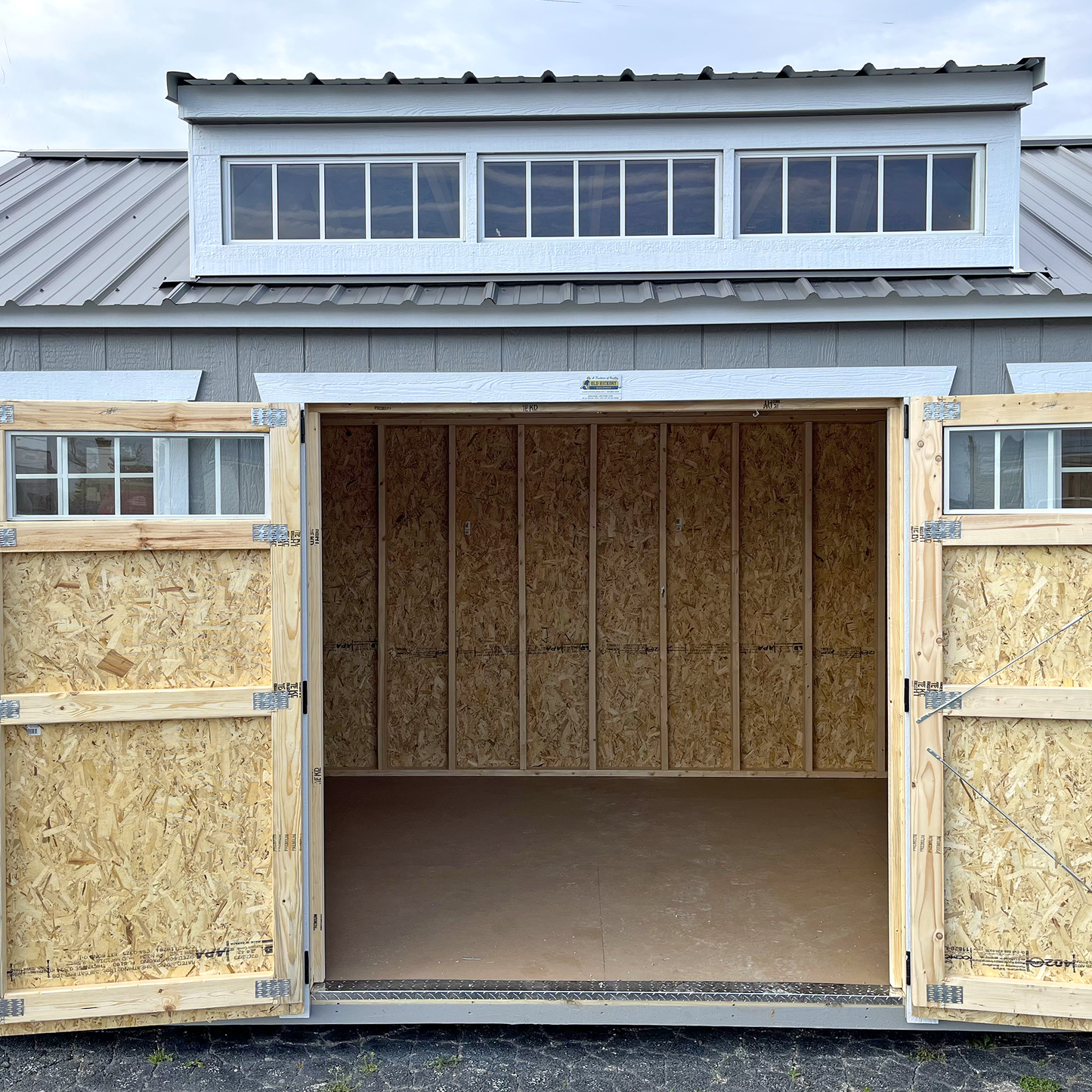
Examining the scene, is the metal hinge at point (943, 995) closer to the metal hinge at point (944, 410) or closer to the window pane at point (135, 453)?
the metal hinge at point (944, 410)

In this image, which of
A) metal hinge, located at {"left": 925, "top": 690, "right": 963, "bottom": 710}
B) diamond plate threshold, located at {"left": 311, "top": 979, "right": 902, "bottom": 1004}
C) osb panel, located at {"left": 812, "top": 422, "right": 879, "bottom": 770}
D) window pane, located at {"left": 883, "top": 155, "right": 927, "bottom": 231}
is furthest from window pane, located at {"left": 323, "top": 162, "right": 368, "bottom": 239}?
osb panel, located at {"left": 812, "top": 422, "right": 879, "bottom": 770}

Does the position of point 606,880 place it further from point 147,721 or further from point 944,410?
point 944,410

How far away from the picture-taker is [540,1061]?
13.7 feet

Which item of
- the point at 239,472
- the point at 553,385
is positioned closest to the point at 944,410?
the point at 553,385

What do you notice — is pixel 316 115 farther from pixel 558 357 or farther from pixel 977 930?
pixel 977 930

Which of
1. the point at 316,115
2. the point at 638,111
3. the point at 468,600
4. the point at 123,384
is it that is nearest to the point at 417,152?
the point at 316,115

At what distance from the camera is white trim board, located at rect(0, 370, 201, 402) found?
448cm

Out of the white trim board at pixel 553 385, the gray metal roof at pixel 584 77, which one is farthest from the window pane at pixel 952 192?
the white trim board at pixel 553 385

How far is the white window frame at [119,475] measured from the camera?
4066 millimetres

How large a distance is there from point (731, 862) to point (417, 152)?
493 centimetres

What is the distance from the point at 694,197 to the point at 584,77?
3.01ft

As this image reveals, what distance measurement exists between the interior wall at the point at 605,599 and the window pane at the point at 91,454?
408cm

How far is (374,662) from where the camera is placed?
8.32 meters

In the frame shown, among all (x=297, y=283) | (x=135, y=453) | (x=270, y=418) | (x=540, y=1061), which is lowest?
(x=540, y=1061)
